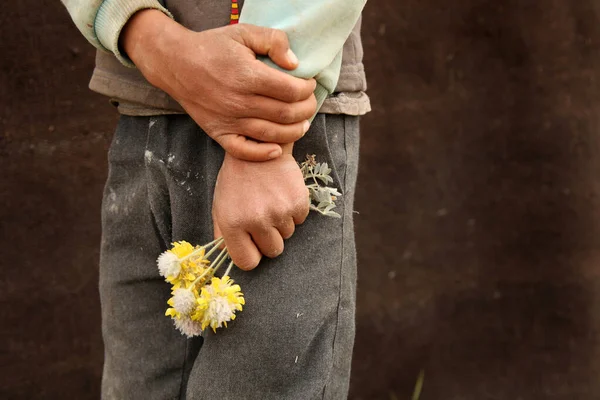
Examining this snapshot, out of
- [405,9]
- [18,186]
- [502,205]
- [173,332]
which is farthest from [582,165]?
[18,186]

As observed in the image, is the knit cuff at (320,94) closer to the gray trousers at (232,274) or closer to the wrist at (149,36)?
the gray trousers at (232,274)

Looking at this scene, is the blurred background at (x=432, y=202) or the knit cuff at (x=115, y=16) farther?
the blurred background at (x=432, y=202)

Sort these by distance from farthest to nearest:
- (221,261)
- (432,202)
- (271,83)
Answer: (432,202) → (221,261) → (271,83)

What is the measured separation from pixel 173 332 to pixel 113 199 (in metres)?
0.25

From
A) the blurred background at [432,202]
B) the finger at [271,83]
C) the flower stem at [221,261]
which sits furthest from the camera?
the blurred background at [432,202]

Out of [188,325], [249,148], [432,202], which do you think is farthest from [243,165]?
[432,202]

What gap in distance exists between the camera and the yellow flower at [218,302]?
3.24 ft

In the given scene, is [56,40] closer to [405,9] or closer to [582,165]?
[405,9]

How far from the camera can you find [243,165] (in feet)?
3.31

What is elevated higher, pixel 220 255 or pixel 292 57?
pixel 292 57

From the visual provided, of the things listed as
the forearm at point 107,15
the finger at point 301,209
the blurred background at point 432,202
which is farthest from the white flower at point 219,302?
the blurred background at point 432,202

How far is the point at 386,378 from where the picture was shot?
233 centimetres

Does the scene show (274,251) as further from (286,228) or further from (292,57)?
(292,57)

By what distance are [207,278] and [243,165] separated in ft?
0.58
